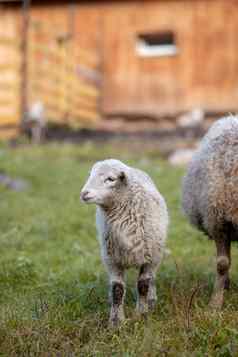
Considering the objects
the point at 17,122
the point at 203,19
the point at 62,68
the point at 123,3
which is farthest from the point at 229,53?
the point at 17,122

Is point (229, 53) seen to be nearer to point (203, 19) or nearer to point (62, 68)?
point (203, 19)

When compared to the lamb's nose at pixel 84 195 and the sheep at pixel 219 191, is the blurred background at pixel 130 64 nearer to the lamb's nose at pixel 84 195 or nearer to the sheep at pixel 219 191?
the sheep at pixel 219 191

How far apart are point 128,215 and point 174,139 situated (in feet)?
39.3

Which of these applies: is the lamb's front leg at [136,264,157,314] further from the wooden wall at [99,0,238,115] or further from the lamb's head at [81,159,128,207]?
the wooden wall at [99,0,238,115]

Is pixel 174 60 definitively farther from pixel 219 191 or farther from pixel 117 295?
pixel 117 295

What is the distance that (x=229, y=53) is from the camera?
1900 centimetres

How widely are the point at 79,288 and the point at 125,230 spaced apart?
100cm

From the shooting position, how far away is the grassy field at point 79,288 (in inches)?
164

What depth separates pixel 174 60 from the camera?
63.9 ft

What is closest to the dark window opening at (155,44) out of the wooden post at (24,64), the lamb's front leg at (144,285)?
the wooden post at (24,64)

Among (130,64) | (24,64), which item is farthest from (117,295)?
(130,64)

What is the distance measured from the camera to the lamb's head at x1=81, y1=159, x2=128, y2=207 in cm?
486

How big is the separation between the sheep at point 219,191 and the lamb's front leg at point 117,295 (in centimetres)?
68

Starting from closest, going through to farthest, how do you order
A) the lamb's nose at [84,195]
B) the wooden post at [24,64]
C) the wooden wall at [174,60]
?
the lamb's nose at [84,195]
the wooden post at [24,64]
the wooden wall at [174,60]
